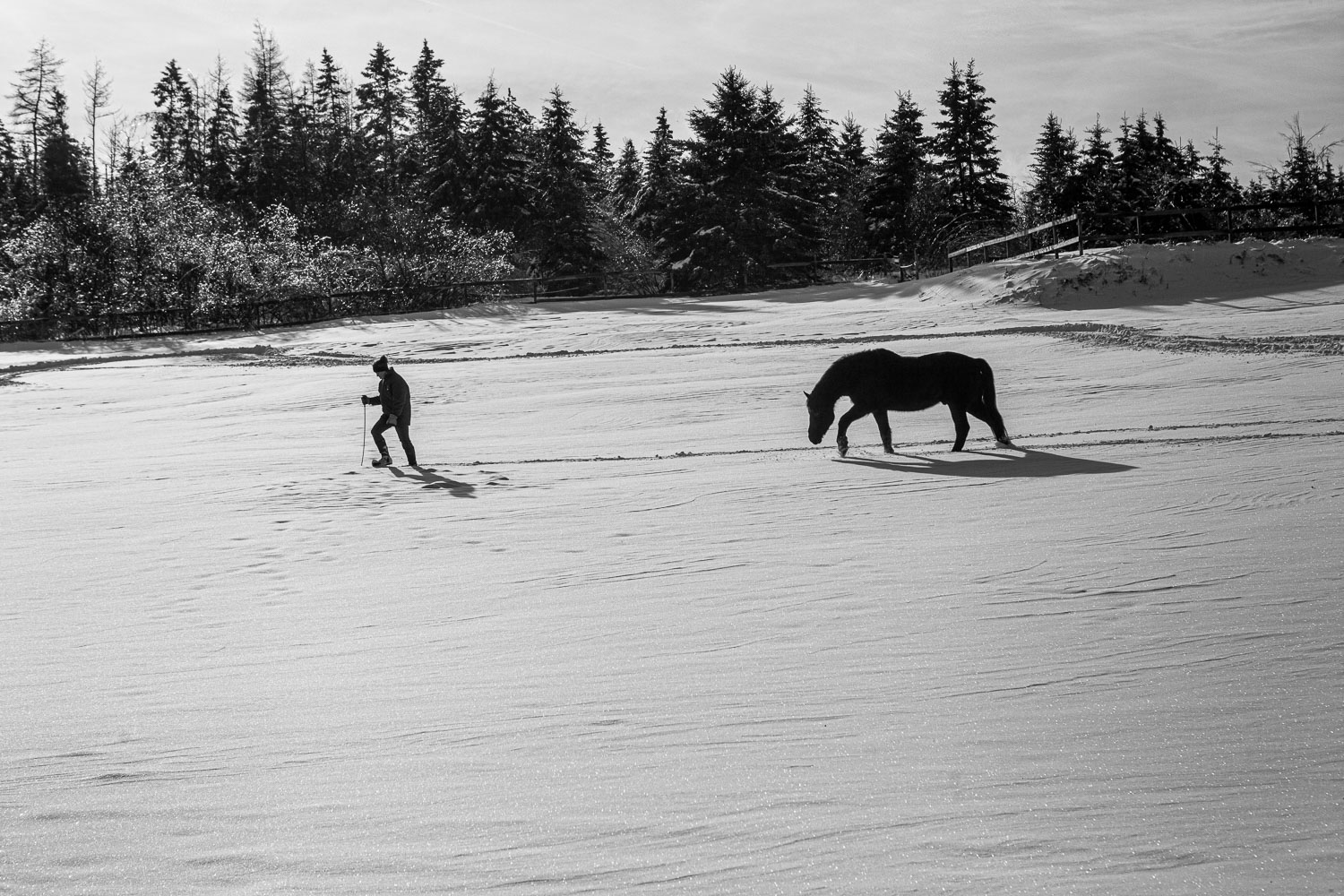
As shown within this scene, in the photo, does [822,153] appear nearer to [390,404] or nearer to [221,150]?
[221,150]

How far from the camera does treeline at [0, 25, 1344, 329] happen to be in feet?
158

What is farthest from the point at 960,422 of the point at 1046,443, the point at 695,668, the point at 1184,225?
the point at 1184,225

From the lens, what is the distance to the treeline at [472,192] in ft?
158

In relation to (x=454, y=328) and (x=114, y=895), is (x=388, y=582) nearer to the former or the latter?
(x=114, y=895)

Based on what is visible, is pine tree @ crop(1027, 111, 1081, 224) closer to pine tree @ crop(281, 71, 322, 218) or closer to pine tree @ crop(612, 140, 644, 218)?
pine tree @ crop(612, 140, 644, 218)

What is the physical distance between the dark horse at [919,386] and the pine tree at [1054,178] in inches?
995

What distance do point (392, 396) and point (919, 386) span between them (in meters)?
5.42

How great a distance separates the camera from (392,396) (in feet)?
42.9

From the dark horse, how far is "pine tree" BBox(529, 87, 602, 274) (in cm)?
4794

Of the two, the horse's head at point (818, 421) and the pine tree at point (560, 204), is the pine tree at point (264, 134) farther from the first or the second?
the horse's head at point (818, 421)

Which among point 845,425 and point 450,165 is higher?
point 450,165

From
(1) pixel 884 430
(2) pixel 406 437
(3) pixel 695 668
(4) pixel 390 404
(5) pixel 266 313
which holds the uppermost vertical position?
(5) pixel 266 313

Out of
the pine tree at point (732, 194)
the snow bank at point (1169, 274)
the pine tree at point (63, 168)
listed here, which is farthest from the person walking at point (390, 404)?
the pine tree at point (63, 168)

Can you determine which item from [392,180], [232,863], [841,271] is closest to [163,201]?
[392,180]
